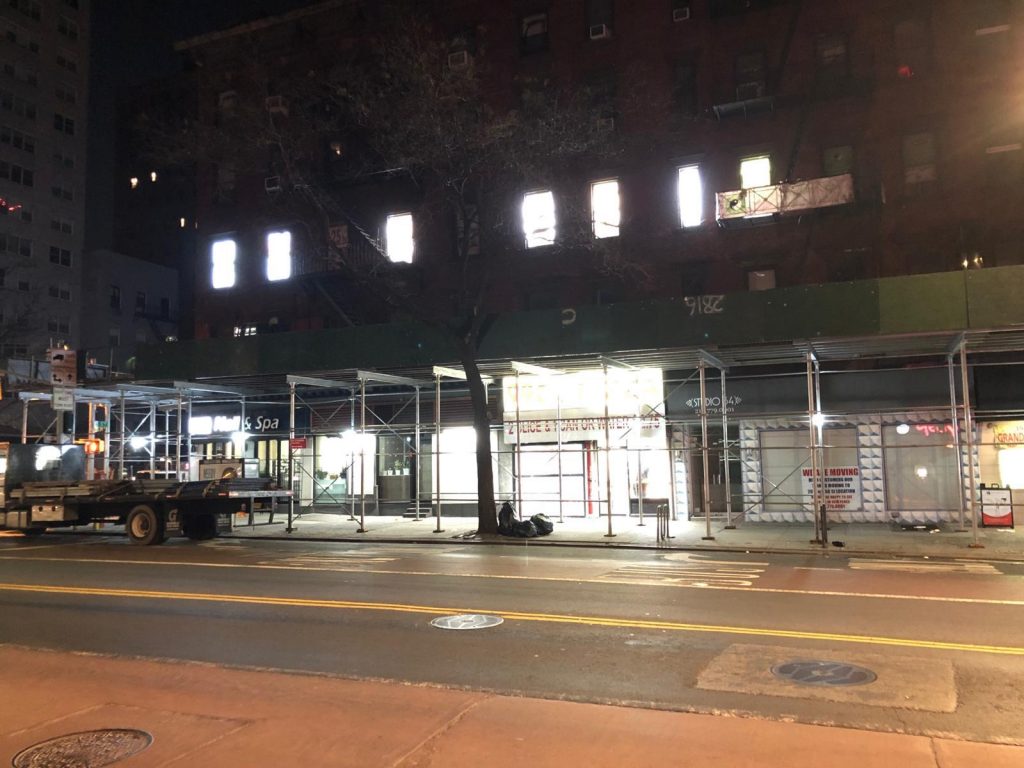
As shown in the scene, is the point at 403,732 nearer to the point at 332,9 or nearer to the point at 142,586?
the point at 142,586

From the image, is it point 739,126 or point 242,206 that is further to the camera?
point 242,206

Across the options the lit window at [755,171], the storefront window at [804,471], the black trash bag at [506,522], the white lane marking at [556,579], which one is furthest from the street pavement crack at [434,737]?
the lit window at [755,171]

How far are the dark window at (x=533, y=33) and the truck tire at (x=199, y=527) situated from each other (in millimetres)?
18517

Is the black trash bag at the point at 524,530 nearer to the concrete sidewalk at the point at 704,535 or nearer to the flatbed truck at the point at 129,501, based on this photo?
the concrete sidewalk at the point at 704,535

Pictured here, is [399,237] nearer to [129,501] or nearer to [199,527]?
[199,527]

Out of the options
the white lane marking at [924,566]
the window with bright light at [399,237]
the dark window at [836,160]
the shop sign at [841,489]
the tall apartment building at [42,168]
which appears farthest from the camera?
the tall apartment building at [42,168]

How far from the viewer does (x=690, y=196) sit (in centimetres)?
2484

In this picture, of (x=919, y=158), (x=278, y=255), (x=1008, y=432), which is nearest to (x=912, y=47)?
(x=919, y=158)

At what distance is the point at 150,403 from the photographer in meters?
27.7

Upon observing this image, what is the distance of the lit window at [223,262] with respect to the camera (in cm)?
3117

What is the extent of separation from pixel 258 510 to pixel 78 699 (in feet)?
46.3

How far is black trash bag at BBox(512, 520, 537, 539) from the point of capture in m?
18.9

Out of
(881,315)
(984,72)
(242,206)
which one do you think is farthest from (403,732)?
(242,206)

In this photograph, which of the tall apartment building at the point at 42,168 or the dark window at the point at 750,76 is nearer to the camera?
the dark window at the point at 750,76
